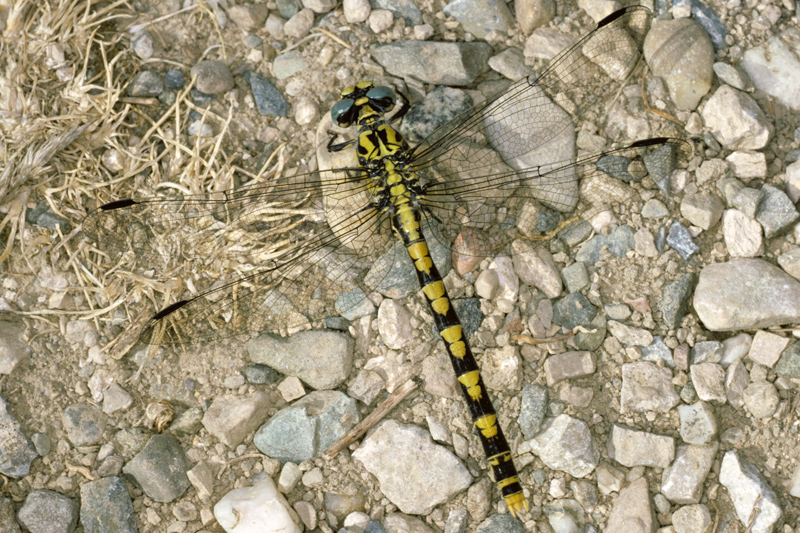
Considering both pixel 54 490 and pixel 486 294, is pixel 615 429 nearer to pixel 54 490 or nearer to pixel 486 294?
pixel 486 294

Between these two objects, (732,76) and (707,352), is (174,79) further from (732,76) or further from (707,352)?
(707,352)

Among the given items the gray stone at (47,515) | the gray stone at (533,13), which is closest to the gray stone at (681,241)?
the gray stone at (533,13)

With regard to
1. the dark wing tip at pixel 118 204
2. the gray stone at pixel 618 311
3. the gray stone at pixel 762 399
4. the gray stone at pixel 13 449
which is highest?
the dark wing tip at pixel 118 204

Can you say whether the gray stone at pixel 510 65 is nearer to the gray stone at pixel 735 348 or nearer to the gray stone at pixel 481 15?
the gray stone at pixel 481 15

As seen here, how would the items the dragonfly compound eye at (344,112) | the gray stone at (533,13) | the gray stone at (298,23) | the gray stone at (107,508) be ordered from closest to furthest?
1. the gray stone at (107,508)
2. the dragonfly compound eye at (344,112)
3. the gray stone at (533,13)
4. the gray stone at (298,23)

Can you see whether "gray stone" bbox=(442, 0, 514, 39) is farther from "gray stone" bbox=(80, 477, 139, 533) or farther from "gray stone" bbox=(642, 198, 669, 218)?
"gray stone" bbox=(80, 477, 139, 533)

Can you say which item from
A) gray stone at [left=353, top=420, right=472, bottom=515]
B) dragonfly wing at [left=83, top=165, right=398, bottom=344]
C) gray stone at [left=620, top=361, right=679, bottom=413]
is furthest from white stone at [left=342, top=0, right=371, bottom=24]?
gray stone at [left=620, top=361, right=679, bottom=413]

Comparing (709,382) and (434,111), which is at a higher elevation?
(434,111)

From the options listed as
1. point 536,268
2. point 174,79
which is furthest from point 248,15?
point 536,268
